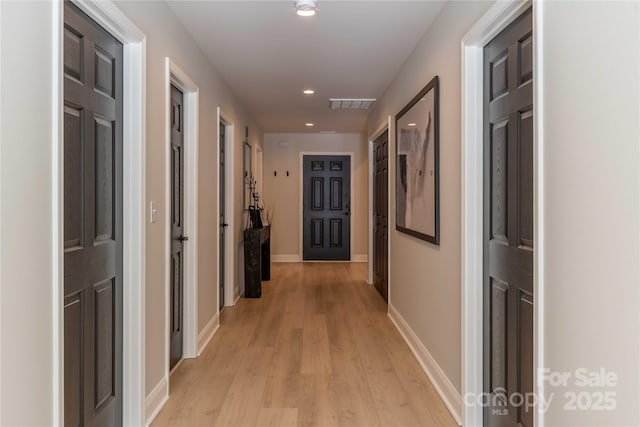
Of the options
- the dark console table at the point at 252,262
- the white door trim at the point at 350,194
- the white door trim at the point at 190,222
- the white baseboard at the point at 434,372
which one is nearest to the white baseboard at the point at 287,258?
the white door trim at the point at 350,194

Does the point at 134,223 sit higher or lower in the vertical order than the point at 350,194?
lower

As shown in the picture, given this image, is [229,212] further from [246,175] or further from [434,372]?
[434,372]

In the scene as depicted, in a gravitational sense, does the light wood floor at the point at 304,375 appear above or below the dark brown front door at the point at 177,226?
below

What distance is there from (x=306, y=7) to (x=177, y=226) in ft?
5.64

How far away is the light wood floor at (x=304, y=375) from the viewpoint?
241cm

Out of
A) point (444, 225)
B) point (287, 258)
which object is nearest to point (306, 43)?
point (444, 225)

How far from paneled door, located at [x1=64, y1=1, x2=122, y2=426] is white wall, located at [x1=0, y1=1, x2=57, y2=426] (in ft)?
0.84

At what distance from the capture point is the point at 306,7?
2.55 m

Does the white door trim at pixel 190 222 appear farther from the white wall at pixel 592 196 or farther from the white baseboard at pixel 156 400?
the white wall at pixel 592 196

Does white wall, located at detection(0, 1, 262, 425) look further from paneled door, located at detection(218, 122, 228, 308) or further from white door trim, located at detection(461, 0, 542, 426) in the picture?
paneled door, located at detection(218, 122, 228, 308)

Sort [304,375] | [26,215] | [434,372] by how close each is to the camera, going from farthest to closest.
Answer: [304,375], [434,372], [26,215]

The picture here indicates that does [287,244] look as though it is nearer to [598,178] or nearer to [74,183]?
[74,183]

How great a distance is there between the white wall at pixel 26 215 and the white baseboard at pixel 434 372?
1.93 metres

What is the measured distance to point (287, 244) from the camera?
27.9 ft
